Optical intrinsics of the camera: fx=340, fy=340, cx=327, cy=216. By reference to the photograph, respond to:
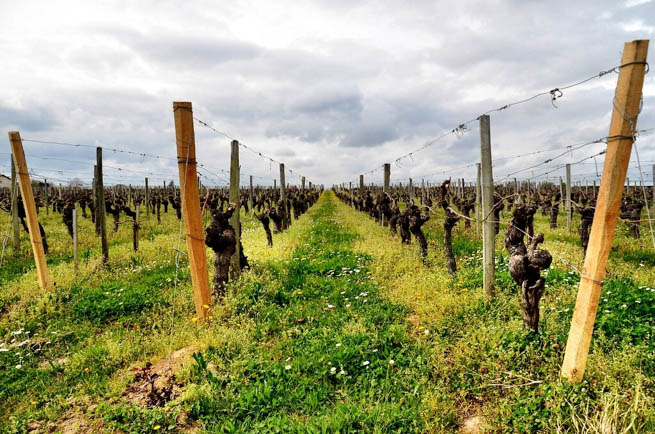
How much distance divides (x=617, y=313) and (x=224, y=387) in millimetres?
5979

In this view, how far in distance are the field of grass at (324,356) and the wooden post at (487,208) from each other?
0.39 meters

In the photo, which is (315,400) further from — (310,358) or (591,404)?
(591,404)

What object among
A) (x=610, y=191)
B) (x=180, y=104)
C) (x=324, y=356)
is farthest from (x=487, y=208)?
(x=180, y=104)

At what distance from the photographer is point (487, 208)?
673cm

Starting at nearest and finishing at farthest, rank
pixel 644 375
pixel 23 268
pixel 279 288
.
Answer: pixel 644 375 < pixel 279 288 < pixel 23 268

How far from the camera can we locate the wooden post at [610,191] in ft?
10.6

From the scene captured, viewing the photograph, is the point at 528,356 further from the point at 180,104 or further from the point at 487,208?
the point at 180,104

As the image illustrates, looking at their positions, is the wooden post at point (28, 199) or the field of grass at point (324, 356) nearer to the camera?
the field of grass at point (324, 356)

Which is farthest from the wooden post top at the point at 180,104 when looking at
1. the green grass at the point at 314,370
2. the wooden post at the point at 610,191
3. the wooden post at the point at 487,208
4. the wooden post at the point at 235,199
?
the wooden post at the point at 610,191

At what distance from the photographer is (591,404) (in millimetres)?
3461

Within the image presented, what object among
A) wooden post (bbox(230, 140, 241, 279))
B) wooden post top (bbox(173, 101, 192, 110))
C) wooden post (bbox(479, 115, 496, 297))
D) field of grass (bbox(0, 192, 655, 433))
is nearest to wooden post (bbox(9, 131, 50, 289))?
field of grass (bbox(0, 192, 655, 433))

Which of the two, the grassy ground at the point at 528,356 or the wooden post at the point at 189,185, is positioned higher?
the wooden post at the point at 189,185

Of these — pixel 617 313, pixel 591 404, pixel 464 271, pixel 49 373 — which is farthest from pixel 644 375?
pixel 49 373

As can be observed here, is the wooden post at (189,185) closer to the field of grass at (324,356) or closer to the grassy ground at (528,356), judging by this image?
the field of grass at (324,356)
